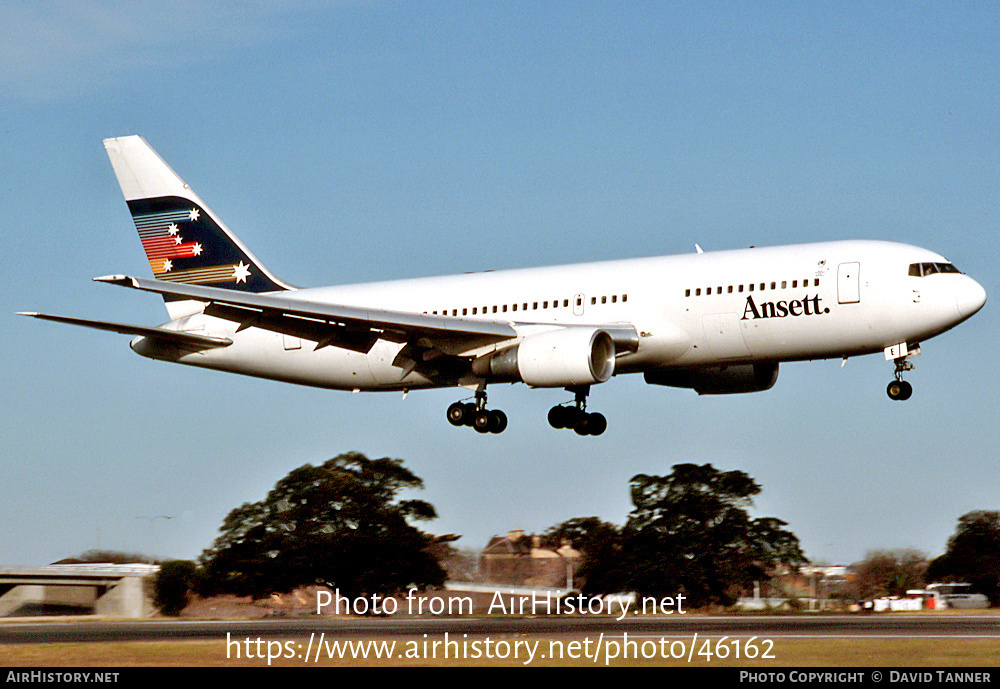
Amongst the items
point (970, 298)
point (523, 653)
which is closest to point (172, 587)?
point (523, 653)

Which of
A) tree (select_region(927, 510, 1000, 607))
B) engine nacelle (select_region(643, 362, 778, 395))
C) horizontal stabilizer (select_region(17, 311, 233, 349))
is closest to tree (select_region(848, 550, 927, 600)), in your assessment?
tree (select_region(927, 510, 1000, 607))

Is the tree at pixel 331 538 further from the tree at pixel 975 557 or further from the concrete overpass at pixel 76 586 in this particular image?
the tree at pixel 975 557

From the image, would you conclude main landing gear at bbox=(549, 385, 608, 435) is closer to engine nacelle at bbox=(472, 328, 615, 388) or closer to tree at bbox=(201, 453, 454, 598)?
engine nacelle at bbox=(472, 328, 615, 388)

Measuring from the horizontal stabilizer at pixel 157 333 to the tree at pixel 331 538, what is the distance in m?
13.4

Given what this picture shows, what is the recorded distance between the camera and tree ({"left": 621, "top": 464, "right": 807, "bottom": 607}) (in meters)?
54.4

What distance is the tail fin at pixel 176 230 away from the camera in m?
43.8

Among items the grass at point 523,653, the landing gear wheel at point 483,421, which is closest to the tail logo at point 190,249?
the landing gear wheel at point 483,421

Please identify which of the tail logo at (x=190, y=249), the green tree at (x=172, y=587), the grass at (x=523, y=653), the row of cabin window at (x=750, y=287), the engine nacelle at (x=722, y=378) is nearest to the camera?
the grass at (x=523, y=653)

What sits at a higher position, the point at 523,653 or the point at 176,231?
the point at 176,231

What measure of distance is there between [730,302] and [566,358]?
4522 mm

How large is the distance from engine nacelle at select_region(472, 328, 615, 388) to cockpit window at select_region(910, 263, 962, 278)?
785 cm

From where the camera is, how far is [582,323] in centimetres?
3672

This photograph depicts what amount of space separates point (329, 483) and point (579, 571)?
38.8 ft

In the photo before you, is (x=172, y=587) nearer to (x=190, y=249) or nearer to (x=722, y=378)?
(x=190, y=249)
